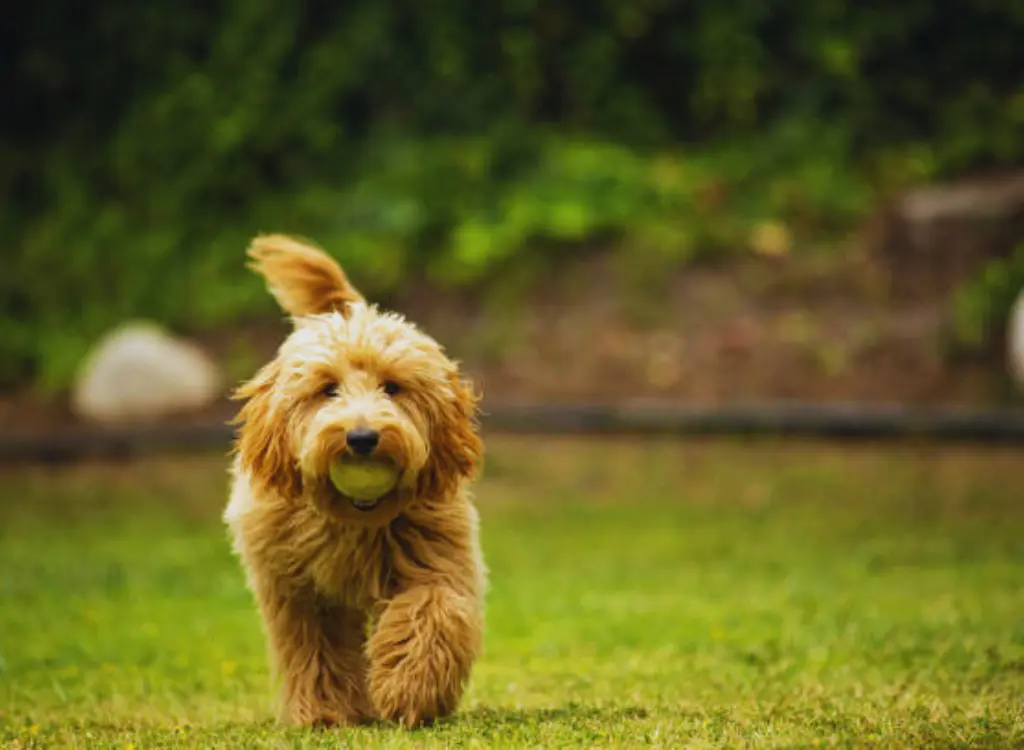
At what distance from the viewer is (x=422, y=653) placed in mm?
5297

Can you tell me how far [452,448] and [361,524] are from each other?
412 millimetres

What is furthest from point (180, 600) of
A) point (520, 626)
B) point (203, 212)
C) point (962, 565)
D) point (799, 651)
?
point (203, 212)

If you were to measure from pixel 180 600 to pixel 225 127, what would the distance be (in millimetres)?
9125

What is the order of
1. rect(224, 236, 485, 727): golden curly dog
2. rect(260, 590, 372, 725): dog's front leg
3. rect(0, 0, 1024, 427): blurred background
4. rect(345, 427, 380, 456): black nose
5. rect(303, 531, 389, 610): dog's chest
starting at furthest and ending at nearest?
rect(0, 0, 1024, 427): blurred background
rect(260, 590, 372, 725): dog's front leg
rect(303, 531, 389, 610): dog's chest
rect(224, 236, 485, 727): golden curly dog
rect(345, 427, 380, 456): black nose

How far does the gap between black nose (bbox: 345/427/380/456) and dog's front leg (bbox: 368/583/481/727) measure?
743 millimetres

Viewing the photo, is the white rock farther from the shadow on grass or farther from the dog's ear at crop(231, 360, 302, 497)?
the dog's ear at crop(231, 360, 302, 497)

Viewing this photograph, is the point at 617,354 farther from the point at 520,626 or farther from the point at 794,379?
the point at 520,626

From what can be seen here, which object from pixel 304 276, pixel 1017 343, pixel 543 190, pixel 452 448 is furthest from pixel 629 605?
pixel 543 190

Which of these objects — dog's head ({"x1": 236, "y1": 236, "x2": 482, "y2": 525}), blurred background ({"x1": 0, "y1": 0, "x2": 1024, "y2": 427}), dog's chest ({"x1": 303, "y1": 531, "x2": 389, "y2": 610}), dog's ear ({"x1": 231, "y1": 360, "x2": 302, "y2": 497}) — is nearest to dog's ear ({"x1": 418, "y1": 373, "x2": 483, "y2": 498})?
dog's head ({"x1": 236, "y1": 236, "x2": 482, "y2": 525})

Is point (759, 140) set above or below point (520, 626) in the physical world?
above

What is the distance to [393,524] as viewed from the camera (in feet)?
18.4

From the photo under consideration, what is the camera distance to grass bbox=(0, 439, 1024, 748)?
17.6 ft

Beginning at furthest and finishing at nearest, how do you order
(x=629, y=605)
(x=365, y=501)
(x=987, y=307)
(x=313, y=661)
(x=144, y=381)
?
(x=144, y=381) < (x=987, y=307) < (x=629, y=605) < (x=313, y=661) < (x=365, y=501)

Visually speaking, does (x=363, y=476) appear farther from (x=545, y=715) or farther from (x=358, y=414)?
(x=545, y=715)
